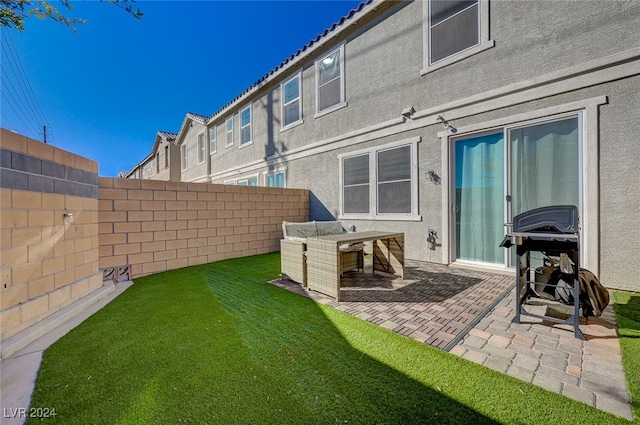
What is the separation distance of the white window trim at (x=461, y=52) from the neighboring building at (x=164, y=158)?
695 inches

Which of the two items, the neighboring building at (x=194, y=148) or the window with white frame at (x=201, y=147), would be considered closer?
the neighboring building at (x=194, y=148)

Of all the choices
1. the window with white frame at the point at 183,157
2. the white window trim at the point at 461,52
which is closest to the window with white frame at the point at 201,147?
the window with white frame at the point at 183,157

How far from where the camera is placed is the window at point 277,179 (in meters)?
9.94

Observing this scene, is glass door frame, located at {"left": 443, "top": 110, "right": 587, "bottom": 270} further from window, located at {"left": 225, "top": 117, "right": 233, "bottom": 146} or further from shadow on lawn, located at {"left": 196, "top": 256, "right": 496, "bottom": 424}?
window, located at {"left": 225, "top": 117, "right": 233, "bottom": 146}

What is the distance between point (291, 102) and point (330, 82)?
1.96 m

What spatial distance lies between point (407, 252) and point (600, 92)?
4170mm

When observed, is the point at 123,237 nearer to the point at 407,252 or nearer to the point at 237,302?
the point at 237,302

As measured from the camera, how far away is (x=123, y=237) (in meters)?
5.07

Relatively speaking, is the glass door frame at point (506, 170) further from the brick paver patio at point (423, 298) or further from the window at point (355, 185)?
the window at point (355, 185)

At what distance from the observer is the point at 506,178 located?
188 inches

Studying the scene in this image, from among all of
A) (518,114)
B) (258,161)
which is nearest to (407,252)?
(518,114)

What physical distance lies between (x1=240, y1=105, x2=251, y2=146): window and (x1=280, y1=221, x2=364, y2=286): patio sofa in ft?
23.0

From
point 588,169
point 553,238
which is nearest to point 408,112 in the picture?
point 588,169

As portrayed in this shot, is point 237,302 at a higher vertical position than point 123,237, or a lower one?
lower
